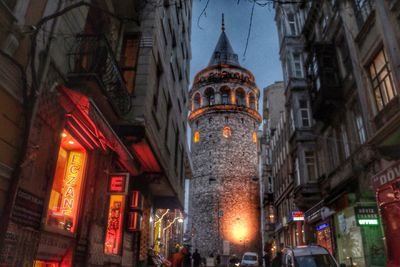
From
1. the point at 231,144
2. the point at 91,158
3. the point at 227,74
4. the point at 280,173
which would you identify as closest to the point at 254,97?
the point at 227,74

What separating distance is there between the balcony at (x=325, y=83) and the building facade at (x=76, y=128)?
793 cm

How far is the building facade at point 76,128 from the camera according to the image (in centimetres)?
512

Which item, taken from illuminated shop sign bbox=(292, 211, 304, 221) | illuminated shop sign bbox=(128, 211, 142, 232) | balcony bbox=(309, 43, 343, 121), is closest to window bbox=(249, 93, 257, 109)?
illuminated shop sign bbox=(292, 211, 304, 221)

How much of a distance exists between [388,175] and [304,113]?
15.0 metres

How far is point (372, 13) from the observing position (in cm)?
1160

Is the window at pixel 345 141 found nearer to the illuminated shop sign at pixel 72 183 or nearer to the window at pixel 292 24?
the window at pixel 292 24

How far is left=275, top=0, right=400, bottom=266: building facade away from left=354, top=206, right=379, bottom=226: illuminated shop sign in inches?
1.4

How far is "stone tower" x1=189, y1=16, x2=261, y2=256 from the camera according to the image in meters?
41.4

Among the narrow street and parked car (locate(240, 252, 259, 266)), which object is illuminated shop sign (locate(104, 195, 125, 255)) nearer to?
the narrow street

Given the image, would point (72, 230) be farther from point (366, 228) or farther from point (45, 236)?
point (366, 228)

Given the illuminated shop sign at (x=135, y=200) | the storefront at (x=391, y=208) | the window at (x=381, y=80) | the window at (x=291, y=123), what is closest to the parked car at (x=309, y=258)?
the storefront at (x=391, y=208)

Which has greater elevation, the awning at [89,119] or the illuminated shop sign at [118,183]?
the awning at [89,119]

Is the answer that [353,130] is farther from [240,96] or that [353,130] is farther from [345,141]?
[240,96]

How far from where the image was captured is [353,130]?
1494 cm
